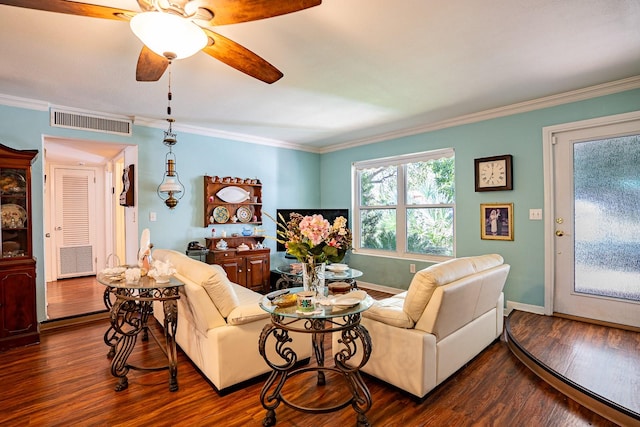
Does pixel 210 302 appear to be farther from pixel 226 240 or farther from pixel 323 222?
pixel 226 240

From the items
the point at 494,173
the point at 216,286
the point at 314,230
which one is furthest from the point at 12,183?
the point at 494,173

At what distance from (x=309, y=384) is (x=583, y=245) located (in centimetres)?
314

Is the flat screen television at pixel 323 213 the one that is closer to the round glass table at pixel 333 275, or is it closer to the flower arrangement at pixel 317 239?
the round glass table at pixel 333 275

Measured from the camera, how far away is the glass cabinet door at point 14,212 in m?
3.21

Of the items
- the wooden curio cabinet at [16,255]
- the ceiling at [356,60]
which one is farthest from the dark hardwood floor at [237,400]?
the ceiling at [356,60]

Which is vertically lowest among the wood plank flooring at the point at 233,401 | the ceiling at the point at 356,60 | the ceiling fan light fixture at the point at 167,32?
the wood plank flooring at the point at 233,401

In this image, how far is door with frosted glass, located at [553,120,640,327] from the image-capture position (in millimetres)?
3150

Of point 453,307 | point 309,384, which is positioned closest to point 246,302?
point 309,384

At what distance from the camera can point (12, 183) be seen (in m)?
3.23

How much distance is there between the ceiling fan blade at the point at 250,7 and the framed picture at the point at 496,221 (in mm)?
3442

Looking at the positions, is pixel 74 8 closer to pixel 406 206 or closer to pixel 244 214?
pixel 244 214

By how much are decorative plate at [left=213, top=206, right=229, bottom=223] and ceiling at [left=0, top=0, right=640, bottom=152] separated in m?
1.31

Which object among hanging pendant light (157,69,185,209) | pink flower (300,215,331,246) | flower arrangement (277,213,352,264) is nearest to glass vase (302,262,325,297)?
flower arrangement (277,213,352,264)

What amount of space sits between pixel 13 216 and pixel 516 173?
17.7 feet
